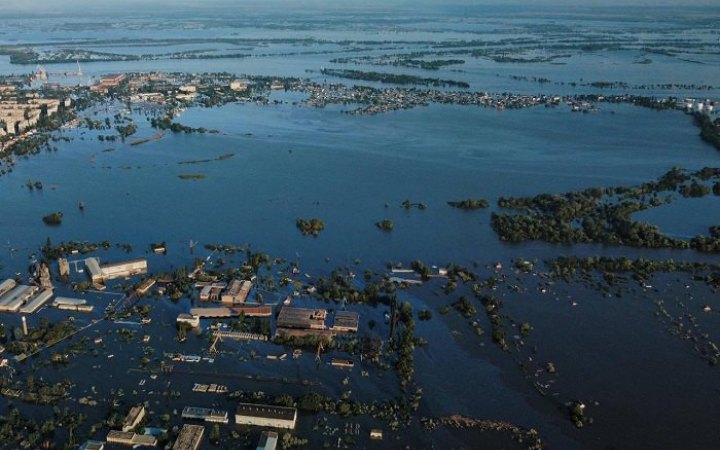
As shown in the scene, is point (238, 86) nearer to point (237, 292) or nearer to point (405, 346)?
point (237, 292)

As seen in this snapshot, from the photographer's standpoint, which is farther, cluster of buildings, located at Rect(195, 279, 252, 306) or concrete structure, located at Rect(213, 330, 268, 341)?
cluster of buildings, located at Rect(195, 279, 252, 306)

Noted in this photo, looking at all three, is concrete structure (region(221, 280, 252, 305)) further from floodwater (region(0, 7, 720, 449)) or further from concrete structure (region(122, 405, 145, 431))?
concrete structure (region(122, 405, 145, 431))

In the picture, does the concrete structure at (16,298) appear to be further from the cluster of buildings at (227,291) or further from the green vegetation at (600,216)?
the green vegetation at (600,216)

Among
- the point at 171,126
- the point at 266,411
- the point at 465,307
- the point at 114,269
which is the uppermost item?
the point at 171,126

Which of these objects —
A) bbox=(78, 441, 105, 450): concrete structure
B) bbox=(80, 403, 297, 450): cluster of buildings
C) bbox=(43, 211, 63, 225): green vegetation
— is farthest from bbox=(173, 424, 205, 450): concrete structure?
bbox=(43, 211, 63, 225): green vegetation

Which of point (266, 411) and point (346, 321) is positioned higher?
point (346, 321)

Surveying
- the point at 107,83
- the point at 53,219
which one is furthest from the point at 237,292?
the point at 107,83
